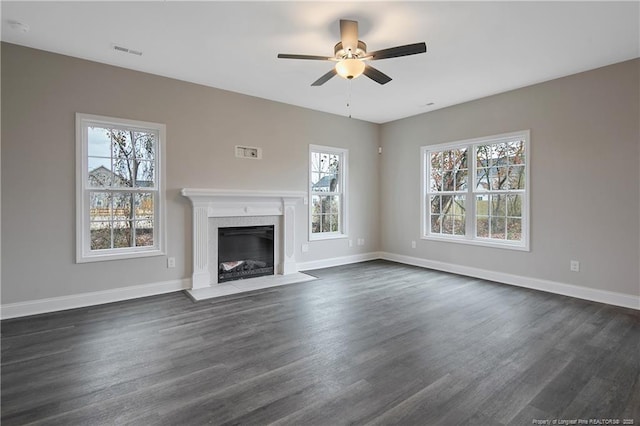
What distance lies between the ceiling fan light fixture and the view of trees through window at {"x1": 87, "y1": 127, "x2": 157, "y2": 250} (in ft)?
8.97

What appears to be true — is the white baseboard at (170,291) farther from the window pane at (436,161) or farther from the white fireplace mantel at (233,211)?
the window pane at (436,161)

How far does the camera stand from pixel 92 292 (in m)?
3.82

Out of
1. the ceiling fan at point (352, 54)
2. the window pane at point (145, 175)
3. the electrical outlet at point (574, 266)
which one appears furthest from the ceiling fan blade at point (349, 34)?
the electrical outlet at point (574, 266)

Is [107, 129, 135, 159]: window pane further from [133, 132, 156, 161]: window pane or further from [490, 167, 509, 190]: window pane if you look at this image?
[490, 167, 509, 190]: window pane

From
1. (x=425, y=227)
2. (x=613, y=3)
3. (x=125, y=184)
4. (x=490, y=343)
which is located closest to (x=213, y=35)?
(x=125, y=184)

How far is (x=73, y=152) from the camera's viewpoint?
3.70 m

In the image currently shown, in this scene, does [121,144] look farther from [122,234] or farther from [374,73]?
[374,73]

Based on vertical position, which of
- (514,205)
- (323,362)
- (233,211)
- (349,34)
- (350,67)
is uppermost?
(349,34)

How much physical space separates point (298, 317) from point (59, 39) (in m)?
3.74

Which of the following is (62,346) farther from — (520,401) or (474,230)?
(474,230)

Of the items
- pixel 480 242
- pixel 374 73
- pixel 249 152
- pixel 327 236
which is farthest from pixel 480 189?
pixel 249 152

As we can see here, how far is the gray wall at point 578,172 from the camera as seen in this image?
12.3 ft

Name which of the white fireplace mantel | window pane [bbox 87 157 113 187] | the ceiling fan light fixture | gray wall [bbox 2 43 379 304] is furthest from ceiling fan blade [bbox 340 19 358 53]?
window pane [bbox 87 157 113 187]

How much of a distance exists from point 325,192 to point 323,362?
3.92m
